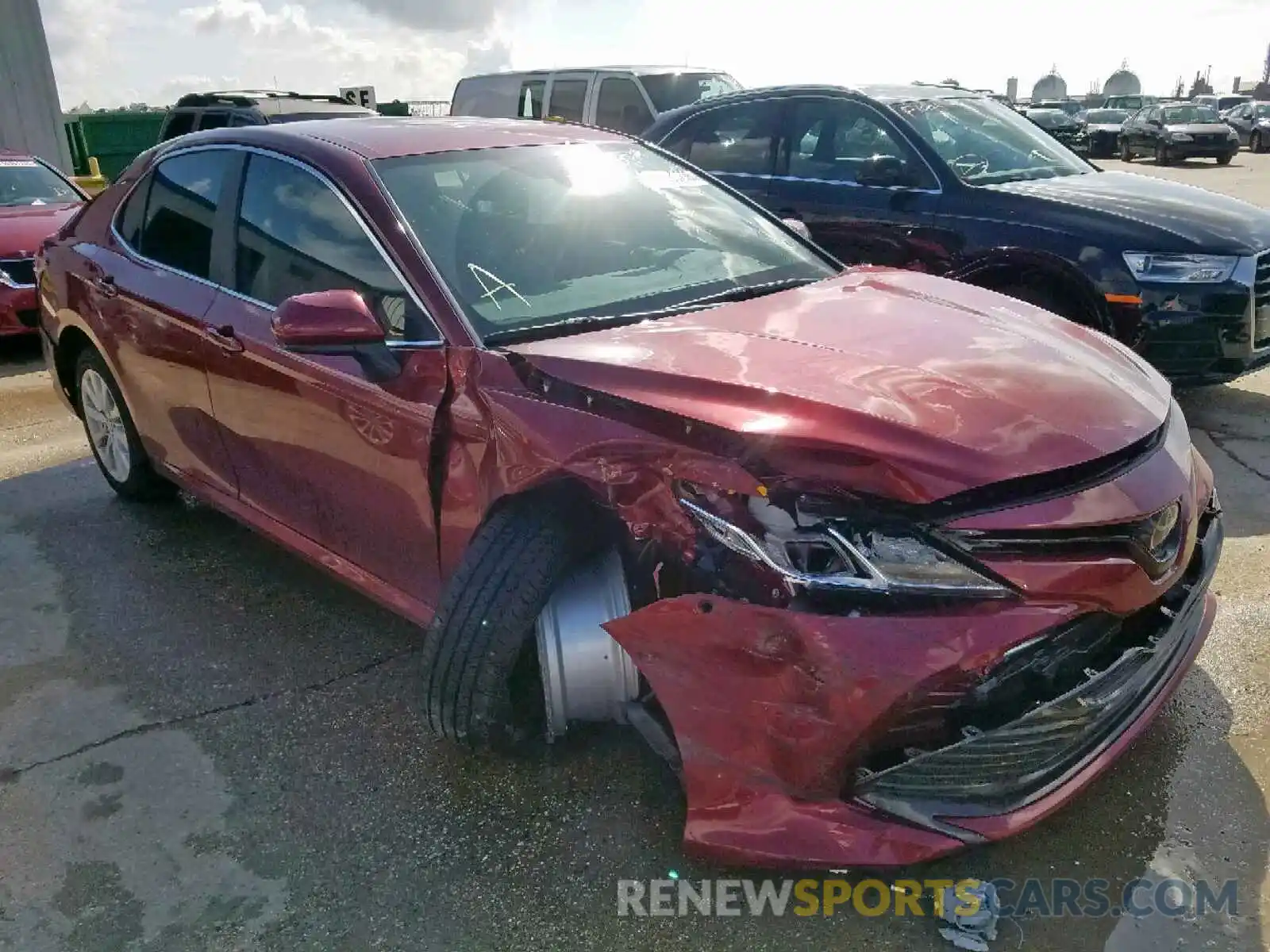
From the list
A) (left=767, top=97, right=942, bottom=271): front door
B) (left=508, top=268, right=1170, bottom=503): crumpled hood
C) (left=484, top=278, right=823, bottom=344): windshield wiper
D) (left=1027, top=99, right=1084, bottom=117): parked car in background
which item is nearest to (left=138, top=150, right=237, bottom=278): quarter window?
(left=484, top=278, right=823, bottom=344): windshield wiper

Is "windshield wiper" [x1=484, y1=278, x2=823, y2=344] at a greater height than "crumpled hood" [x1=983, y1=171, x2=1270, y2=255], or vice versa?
"windshield wiper" [x1=484, y1=278, x2=823, y2=344]

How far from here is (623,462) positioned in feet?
7.50

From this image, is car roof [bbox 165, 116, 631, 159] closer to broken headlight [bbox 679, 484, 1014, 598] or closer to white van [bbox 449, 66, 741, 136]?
broken headlight [bbox 679, 484, 1014, 598]

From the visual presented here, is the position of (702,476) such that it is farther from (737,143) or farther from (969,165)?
(737,143)

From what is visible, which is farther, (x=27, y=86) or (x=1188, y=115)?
(x=1188, y=115)

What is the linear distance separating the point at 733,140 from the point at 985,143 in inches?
61.2

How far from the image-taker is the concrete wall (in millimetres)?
14938

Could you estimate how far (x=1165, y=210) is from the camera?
511 cm

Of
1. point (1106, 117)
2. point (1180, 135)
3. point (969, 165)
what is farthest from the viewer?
point (1106, 117)

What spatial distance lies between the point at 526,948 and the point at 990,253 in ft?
13.8

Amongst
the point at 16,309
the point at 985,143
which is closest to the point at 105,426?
the point at 16,309

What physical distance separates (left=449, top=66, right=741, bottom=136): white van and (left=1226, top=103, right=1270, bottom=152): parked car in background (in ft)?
83.0

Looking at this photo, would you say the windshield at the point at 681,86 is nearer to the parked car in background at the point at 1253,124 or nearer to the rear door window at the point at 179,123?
the rear door window at the point at 179,123

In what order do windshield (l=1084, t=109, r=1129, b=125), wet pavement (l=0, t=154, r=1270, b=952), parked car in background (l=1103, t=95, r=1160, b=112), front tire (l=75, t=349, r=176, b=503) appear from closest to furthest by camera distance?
wet pavement (l=0, t=154, r=1270, b=952)
front tire (l=75, t=349, r=176, b=503)
windshield (l=1084, t=109, r=1129, b=125)
parked car in background (l=1103, t=95, r=1160, b=112)
